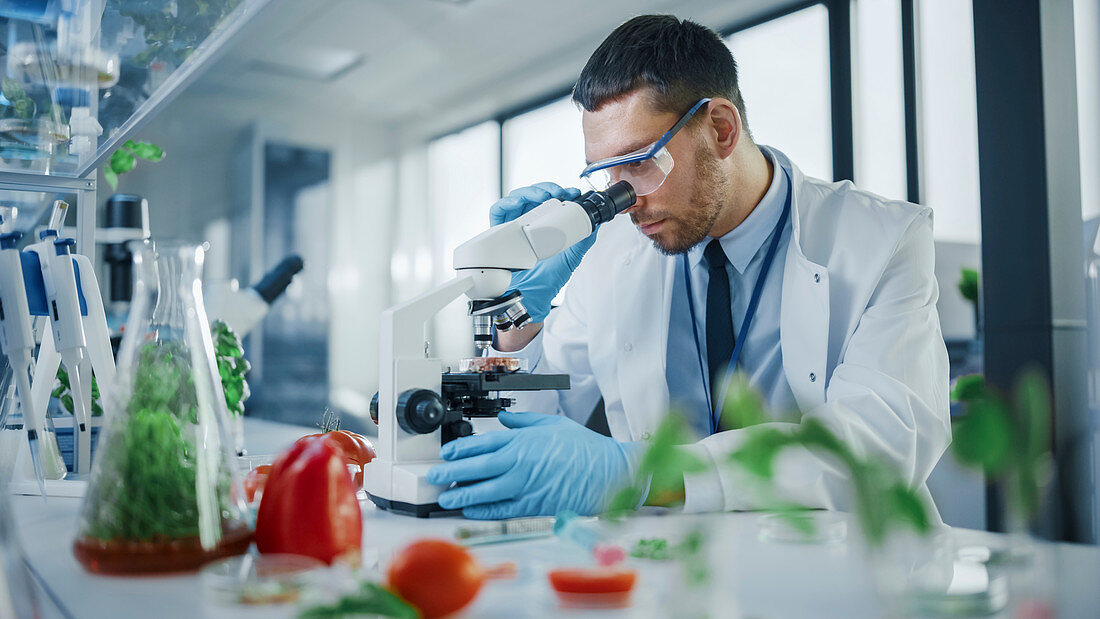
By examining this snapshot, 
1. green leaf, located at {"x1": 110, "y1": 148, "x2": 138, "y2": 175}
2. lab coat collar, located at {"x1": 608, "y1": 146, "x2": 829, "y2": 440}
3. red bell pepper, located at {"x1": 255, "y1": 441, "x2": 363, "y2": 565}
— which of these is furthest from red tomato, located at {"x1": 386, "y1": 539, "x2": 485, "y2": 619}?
green leaf, located at {"x1": 110, "y1": 148, "x2": 138, "y2": 175}

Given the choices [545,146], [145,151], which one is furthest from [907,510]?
[545,146]

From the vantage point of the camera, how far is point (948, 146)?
3523 millimetres

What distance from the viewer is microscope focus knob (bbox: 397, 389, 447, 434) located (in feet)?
3.79

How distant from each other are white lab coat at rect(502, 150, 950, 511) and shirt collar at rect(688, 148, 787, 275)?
7 cm

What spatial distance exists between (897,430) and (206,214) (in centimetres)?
551

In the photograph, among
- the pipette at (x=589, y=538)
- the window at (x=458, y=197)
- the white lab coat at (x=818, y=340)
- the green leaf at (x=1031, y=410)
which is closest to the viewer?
the green leaf at (x=1031, y=410)

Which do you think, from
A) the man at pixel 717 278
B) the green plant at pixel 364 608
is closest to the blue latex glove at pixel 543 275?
the man at pixel 717 278

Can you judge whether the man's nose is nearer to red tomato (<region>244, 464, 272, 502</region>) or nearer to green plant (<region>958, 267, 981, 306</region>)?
red tomato (<region>244, 464, 272, 502</region>)

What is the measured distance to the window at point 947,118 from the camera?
3.47m

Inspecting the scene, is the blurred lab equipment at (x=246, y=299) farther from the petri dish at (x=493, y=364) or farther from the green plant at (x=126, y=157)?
the petri dish at (x=493, y=364)

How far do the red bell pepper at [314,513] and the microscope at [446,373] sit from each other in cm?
32

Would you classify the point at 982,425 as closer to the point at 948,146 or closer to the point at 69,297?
the point at 69,297

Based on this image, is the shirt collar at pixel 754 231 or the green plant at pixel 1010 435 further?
the shirt collar at pixel 754 231

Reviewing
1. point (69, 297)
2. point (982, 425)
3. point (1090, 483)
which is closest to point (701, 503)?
point (982, 425)
